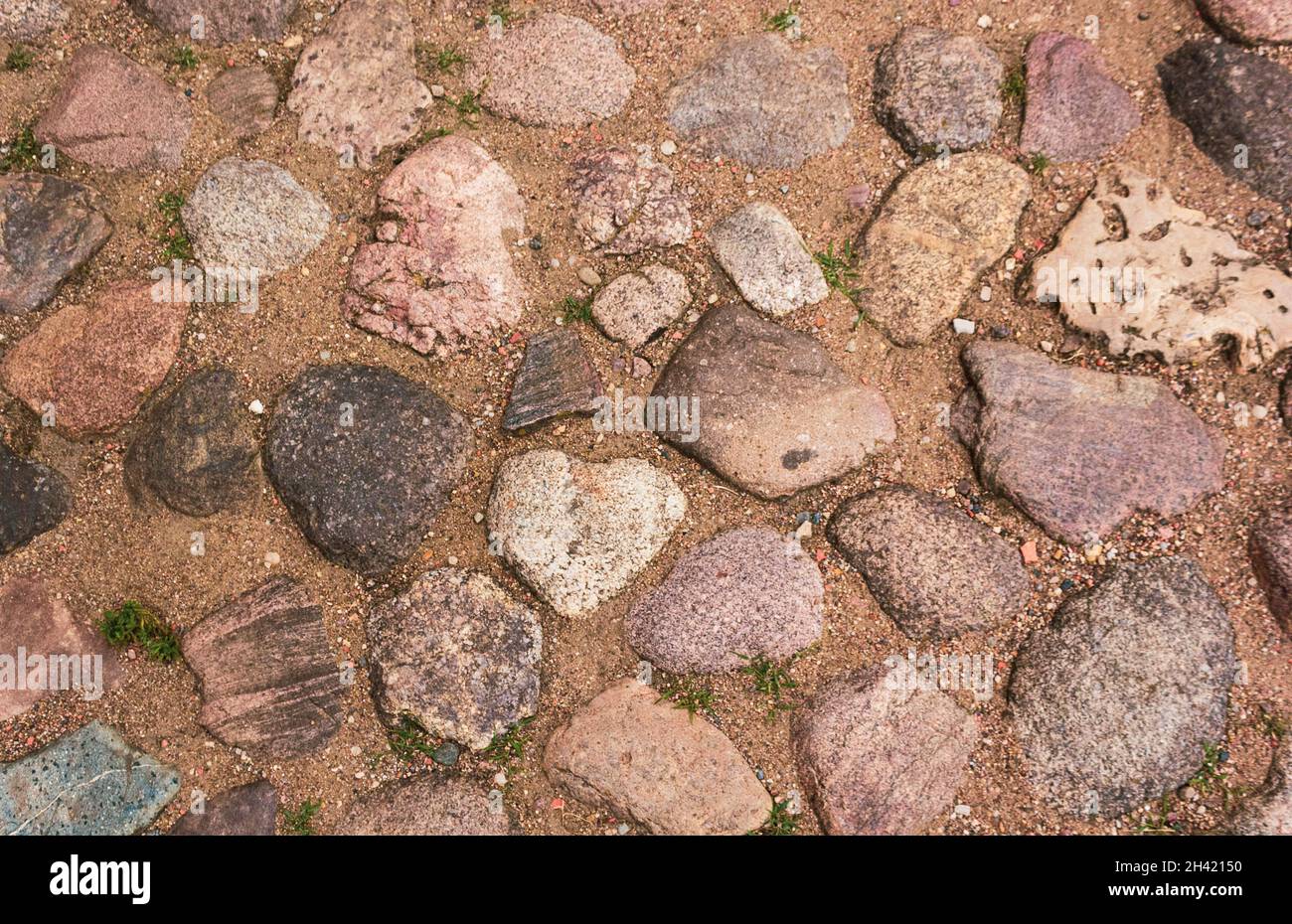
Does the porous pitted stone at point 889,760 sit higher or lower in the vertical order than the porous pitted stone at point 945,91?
lower

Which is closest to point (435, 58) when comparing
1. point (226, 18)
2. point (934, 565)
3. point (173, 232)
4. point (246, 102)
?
point (246, 102)

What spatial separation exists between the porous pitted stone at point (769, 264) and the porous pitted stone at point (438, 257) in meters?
0.95

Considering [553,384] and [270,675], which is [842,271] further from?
[270,675]

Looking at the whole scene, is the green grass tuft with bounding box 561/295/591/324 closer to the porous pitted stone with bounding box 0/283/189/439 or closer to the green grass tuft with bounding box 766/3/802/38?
the green grass tuft with bounding box 766/3/802/38

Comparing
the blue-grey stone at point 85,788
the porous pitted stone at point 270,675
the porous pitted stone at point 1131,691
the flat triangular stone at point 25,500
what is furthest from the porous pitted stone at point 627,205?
the blue-grey stone at point 85,788

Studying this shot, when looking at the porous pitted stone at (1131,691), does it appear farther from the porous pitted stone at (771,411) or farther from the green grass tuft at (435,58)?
the green grass tuft at (435,58)

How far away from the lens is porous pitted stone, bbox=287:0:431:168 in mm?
3746

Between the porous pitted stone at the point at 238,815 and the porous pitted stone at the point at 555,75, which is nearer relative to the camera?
the porous pitted stone at the point at 238,815

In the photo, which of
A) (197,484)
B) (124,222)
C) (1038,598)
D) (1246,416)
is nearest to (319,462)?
(197,484)

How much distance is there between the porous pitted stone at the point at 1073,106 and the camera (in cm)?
359

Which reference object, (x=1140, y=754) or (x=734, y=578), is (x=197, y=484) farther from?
(x=1140, y=754)

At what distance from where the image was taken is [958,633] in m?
3.54

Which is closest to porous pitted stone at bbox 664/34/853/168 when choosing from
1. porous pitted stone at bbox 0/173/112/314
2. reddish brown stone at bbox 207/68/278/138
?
reddish brown stone at bbox 207/68/278/138

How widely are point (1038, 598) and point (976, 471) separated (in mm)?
571
